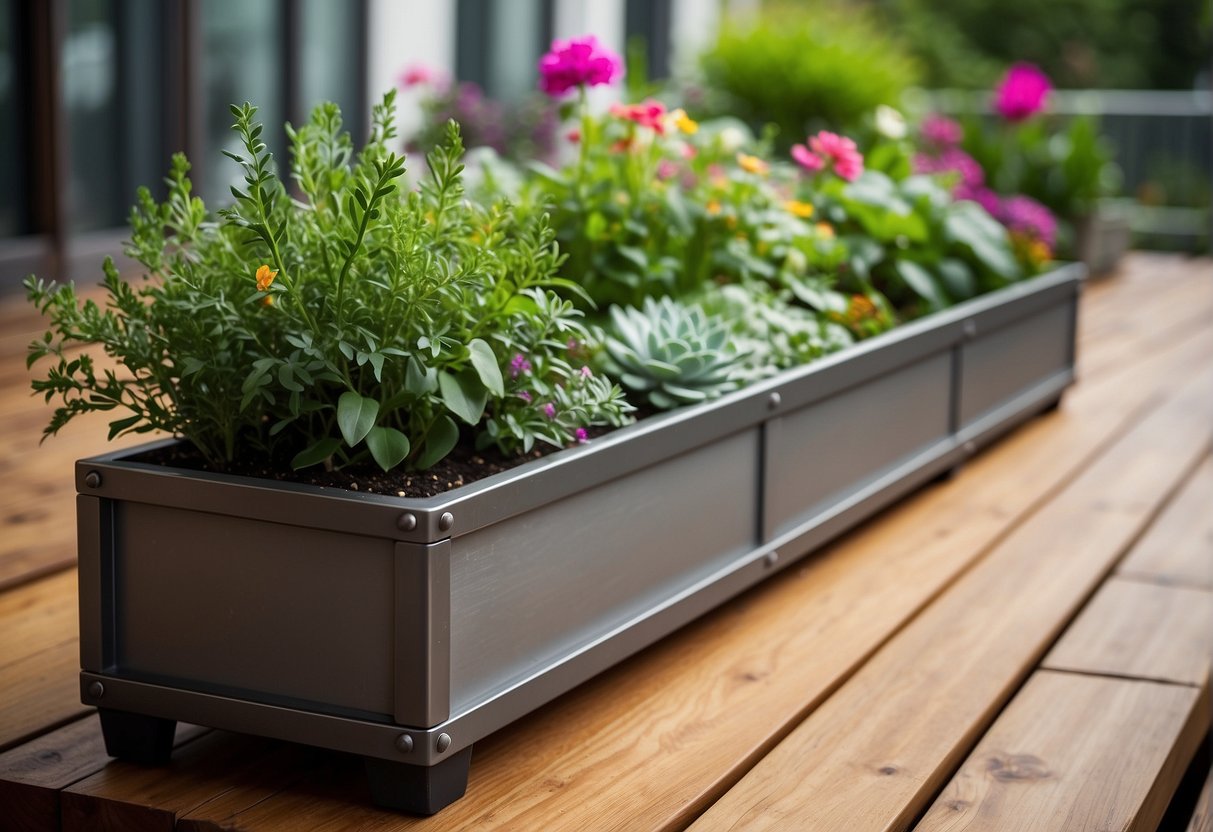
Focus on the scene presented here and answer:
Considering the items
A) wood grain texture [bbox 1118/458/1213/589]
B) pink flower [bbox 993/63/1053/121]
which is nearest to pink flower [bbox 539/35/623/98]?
Result: wood grain texture [bbox 1118/458/1213/589]

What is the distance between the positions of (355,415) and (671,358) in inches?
26.3

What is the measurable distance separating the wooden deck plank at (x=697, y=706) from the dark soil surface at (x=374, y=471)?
34 centimetres

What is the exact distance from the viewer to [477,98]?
19.4ft

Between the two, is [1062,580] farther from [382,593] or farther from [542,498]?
[382,593]

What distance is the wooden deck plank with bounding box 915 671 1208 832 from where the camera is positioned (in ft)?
5.46

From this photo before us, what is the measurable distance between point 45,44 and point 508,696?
12.4ft

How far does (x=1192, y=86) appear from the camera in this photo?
63.1 feet

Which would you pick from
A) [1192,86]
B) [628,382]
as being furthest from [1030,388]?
[1192,86]

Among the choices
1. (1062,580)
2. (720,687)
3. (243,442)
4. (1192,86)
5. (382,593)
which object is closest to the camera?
(382,593)

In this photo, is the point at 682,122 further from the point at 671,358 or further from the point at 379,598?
the point at 379,598

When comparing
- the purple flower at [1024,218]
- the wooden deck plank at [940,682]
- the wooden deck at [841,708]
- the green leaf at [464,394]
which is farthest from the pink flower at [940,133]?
the green leaf at [464,394]

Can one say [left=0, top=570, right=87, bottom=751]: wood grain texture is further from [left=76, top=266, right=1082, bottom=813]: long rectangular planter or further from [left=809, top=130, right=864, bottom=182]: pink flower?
[left=809, top=130, right=864, bottom=182]: pink flower

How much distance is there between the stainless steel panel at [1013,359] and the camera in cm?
318

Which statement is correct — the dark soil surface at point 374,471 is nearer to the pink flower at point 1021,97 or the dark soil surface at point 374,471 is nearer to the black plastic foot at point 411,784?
the black plastic foot at point 411,784
